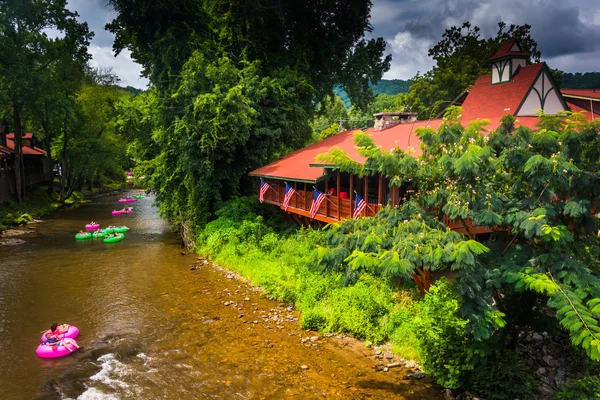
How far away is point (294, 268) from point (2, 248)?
22.6 metres

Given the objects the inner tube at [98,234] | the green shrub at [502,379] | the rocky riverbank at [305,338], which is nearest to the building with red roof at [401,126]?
the rocky riverbank at [305,338]

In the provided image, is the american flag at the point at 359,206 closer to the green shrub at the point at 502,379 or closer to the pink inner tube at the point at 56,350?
the green shrub at the point at 502,379

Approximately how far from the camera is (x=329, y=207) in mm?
20859

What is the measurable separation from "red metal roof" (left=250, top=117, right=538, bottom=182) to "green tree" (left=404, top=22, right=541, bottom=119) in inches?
607

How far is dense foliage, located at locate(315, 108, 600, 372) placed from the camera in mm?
8562

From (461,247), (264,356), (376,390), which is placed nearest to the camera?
(461,247)

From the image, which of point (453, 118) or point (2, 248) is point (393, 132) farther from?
point (2, 248)

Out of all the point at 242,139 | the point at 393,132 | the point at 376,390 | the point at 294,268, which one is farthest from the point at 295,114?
the point at 376,390

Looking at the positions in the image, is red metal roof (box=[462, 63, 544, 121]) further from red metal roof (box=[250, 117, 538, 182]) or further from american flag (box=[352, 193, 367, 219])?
american flag (box=[352, 193, 367, 219])

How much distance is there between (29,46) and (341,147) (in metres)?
32.3

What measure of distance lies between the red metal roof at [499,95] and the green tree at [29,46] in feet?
117

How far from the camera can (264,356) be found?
1369 centimetres

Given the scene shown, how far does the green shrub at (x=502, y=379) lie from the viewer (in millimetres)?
10398

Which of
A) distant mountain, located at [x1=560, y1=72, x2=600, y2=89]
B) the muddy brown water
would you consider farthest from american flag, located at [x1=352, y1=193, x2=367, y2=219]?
distant mountain, located at [x1=560, y1=72, x2=600, y2=89]
